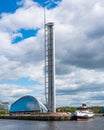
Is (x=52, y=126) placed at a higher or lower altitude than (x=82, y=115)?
lower

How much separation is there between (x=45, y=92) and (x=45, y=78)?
657cm

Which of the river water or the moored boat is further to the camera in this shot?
the moored boat

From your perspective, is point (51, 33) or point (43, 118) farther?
point (51, 33)

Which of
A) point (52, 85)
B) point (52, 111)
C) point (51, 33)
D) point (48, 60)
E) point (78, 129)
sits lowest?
point (78, 129)

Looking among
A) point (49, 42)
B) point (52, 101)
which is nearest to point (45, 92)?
point (52, 101)

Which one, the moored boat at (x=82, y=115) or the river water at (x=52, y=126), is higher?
the moored boat at (x=82, y=115)

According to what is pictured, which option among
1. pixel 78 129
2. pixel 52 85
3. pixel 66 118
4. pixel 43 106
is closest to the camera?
pixel 78 129

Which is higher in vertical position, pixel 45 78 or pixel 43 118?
pixel 45 78

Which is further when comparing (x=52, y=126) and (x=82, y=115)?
(x=82, y=115)

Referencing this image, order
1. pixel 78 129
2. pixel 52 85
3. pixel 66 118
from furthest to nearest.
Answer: pixel 52 85 < pixel 66 118 < pixel 78 129

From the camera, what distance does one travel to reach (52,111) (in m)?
174

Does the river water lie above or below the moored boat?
below

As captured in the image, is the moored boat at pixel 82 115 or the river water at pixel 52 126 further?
the moored boat at pixel 82 115

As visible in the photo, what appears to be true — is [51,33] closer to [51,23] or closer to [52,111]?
[51,23]
